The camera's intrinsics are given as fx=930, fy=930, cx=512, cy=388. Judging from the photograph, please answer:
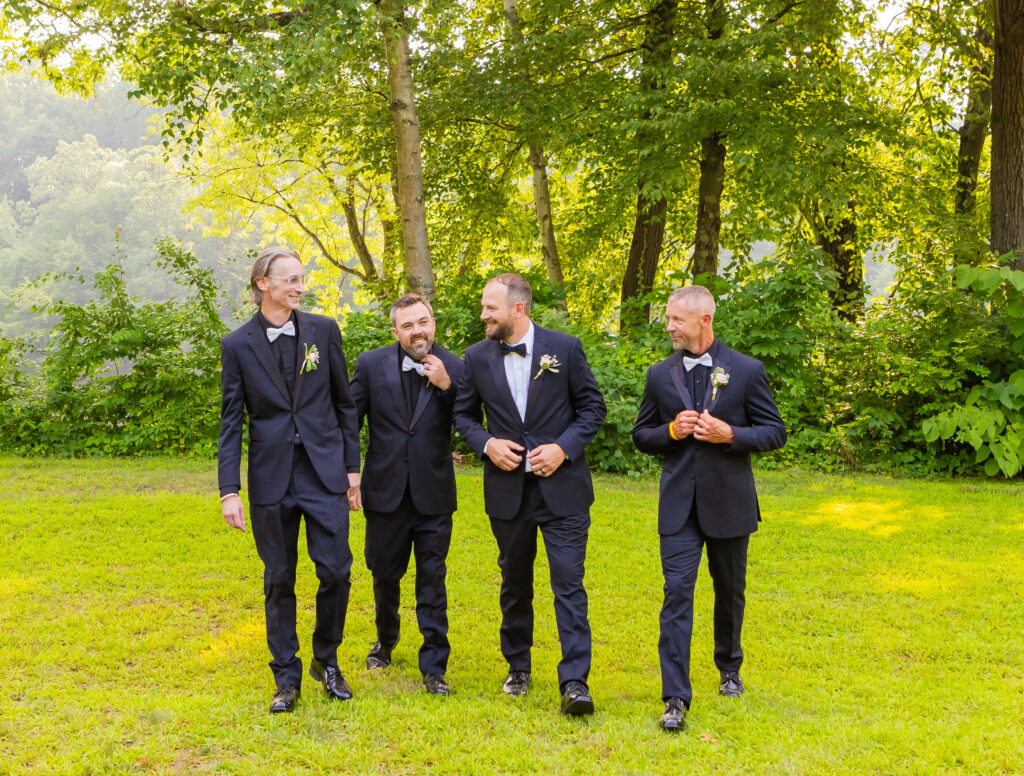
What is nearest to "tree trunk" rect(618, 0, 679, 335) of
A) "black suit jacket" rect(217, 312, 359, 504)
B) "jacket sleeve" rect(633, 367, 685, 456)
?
"jacket sleeve" rect(633, 367, 685, 456)

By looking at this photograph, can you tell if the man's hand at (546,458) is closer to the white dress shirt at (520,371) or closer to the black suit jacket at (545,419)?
the black suit jacket at (545,419)

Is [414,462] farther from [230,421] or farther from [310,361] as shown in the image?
[230,421]

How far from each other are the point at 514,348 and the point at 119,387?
9.68 m

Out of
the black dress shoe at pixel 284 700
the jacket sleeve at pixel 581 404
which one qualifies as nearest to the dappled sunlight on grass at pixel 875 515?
the jacket sleeve at pixel 581 404

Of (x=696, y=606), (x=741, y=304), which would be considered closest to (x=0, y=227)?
(x=741, y=304)

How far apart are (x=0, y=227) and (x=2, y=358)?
62.1m

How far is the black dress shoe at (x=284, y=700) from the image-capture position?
4395 mm

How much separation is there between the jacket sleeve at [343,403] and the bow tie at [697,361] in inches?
66.9

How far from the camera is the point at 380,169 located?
16.2 m

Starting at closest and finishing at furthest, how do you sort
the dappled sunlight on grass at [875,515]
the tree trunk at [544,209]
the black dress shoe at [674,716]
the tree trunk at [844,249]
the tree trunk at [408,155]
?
the black dress shoe at [674,716], the dappled sunlight on grass at [875,515], the tree trunk at [408,155], the tree trunk at [844,249], the tree trunk at [544,209]

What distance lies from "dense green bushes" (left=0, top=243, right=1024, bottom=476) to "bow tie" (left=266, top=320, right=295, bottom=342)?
662cm

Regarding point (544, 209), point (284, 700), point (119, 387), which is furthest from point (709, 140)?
point (284, 700)

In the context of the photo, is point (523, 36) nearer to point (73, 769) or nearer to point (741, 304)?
point (741, 304)

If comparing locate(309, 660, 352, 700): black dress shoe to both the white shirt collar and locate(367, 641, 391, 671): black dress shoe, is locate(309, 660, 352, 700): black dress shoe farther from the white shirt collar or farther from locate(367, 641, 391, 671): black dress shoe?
the white shirt collar
